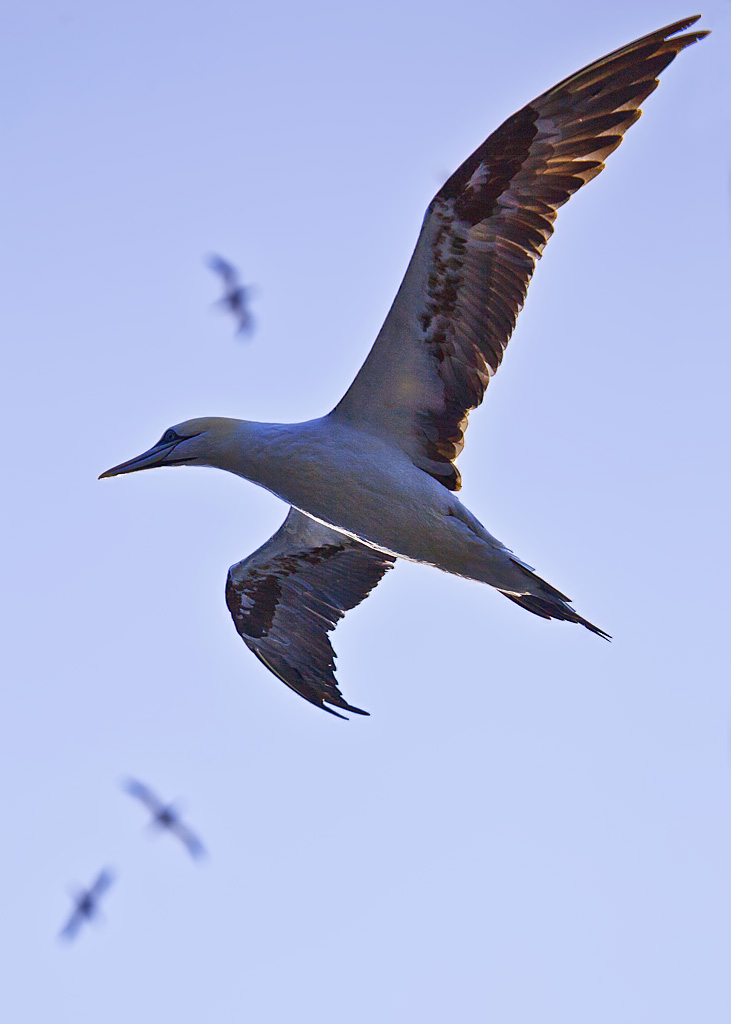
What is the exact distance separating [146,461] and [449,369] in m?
2.59

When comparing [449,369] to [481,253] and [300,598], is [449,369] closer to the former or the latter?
[481,253]

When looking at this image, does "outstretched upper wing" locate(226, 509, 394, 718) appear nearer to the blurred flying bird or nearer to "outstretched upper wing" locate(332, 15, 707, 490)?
the blurred flying bird

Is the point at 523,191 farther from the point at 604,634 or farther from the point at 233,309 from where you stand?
the point at 233,309

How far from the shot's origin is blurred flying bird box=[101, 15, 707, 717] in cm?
952

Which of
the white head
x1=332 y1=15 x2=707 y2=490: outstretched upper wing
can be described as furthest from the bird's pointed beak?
x1=332 y1=15 x2=707 y2=490: outstretched upper wing

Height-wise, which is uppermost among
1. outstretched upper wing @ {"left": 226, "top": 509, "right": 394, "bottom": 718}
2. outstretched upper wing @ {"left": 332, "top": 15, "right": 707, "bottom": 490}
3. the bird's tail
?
outstretched upper wing @ {"left": 332, "top": 15, "right": 707, "bottom": 490}

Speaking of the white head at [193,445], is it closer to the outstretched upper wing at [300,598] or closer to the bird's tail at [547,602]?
the outstretched upper wing at [300,598]

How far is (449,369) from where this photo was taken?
1060 centimetres

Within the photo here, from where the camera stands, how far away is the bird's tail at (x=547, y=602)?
10.2 metres

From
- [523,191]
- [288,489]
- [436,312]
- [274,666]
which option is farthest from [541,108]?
[274,666]

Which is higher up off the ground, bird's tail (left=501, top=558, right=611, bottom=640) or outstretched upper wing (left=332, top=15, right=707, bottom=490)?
outstretched upper wing (left=332, top=15, right=707, bottom=490)

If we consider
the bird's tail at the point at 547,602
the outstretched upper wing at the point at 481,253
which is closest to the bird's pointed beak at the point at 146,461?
the outstretched upper wing at the point at 481,253

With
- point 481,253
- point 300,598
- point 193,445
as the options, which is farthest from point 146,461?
point 481,253

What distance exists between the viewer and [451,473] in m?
10.9
